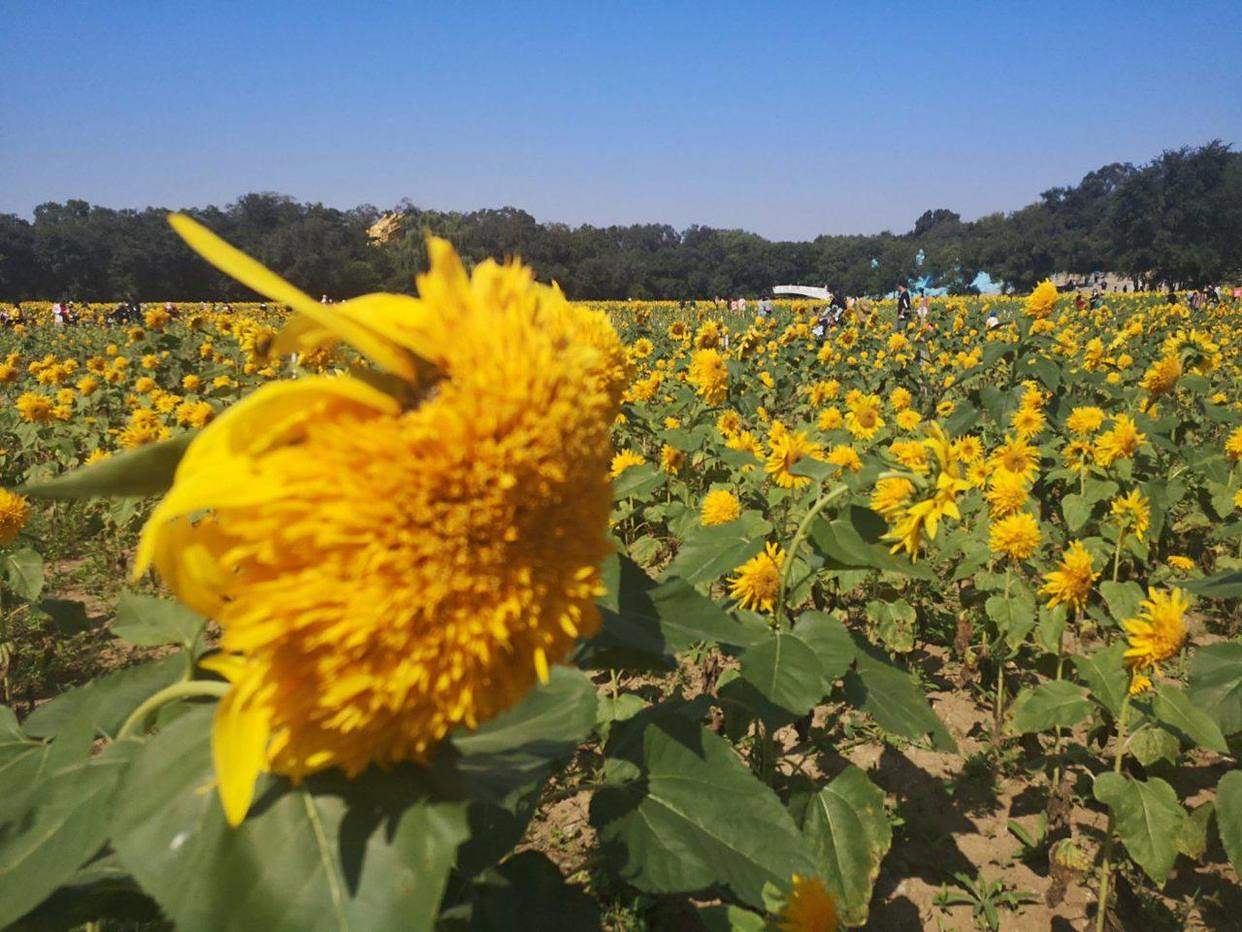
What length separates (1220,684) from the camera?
208 centimetres

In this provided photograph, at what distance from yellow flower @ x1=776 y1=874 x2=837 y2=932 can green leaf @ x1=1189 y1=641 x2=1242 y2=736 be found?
1223mm

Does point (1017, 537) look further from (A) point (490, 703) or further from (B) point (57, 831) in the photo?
(B) point (57, 831)

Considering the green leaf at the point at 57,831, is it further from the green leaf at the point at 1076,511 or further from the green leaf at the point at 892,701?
the green leaf at the point at 1076,511

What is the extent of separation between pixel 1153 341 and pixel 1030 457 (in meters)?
11.4

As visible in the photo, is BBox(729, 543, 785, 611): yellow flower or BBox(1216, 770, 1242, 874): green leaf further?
BBox(729, 543, 785, 611): yellow flower

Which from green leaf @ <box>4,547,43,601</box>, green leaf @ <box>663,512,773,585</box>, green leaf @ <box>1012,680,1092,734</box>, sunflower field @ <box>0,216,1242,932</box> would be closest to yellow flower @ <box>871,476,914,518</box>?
sunflower field @ <box>0,216,1242,932</box>

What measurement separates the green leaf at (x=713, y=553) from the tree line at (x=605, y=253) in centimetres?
2640

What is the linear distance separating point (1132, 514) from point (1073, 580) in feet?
3.38

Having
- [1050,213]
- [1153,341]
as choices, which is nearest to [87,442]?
[1153,341]

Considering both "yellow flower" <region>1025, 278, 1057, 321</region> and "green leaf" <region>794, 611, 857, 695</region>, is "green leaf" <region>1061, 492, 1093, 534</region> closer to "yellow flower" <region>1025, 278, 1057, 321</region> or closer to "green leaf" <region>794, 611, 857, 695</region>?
"yellow flower" <region>1025, 278, 1057, 321</region>

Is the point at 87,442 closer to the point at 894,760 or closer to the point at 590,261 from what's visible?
the point at 894,760

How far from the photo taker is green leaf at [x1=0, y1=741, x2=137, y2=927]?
667 mm

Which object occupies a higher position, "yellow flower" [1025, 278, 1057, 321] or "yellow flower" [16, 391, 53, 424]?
"yellow flower" [1025, 278, 1057, 321]

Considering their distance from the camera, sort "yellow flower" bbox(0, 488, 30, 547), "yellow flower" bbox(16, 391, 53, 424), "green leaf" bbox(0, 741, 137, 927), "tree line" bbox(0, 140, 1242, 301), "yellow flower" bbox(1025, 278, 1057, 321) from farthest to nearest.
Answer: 1. "tree line" bbox(0, 140, 1242, 301)
2. "yellow flower" bbox(16, 391, 53, 424)
3. "yellow flower" bbox(1025, 278, 1057, 321)
4. "yellow flower" bbox(0, 488, 30, 547)
5. "green leaf" bbox(0, 741, 137, 927)
